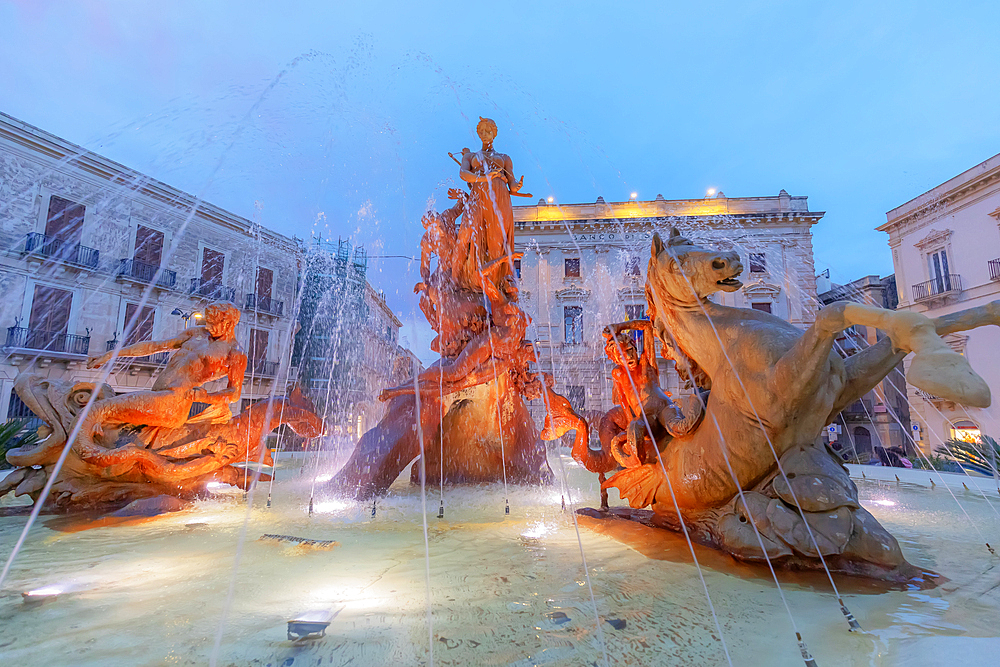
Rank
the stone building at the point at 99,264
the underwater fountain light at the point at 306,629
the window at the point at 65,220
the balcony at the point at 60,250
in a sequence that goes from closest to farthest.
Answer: the underwater fountain light at the point at 306,629
the stone building at the point at 99,264
the balcony at the point at 60,250
the window at the point at 65,220

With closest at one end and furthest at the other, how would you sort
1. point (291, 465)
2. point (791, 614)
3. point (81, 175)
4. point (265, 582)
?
1. point (791, 614)
2. point (265, 582)
3. point (291, 465)
4. point (81, 175)

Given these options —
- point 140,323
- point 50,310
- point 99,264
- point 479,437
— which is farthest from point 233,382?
point 140,323

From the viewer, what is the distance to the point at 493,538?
3.43 meters

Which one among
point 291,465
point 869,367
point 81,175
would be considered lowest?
point 291,465

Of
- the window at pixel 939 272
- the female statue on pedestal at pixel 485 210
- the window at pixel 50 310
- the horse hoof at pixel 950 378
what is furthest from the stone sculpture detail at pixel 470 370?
the window at pixel 939 272

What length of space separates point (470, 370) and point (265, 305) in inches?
796

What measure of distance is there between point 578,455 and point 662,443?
111 centimetres

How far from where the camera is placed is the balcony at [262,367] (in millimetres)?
20875

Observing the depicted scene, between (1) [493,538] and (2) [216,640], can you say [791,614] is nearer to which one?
(1) [493,538]

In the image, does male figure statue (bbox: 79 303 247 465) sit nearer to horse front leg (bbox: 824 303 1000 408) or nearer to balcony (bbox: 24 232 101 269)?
horse front leg (bbox: 824 303 1000 408)

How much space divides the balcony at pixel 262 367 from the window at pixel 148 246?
5258 millimetres

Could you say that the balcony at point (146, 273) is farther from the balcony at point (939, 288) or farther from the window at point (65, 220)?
the balcony at point (939, 288)

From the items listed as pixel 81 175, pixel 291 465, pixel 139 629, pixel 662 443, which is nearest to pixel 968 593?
pixel 662 443

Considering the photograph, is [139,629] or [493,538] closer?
[139,629]
